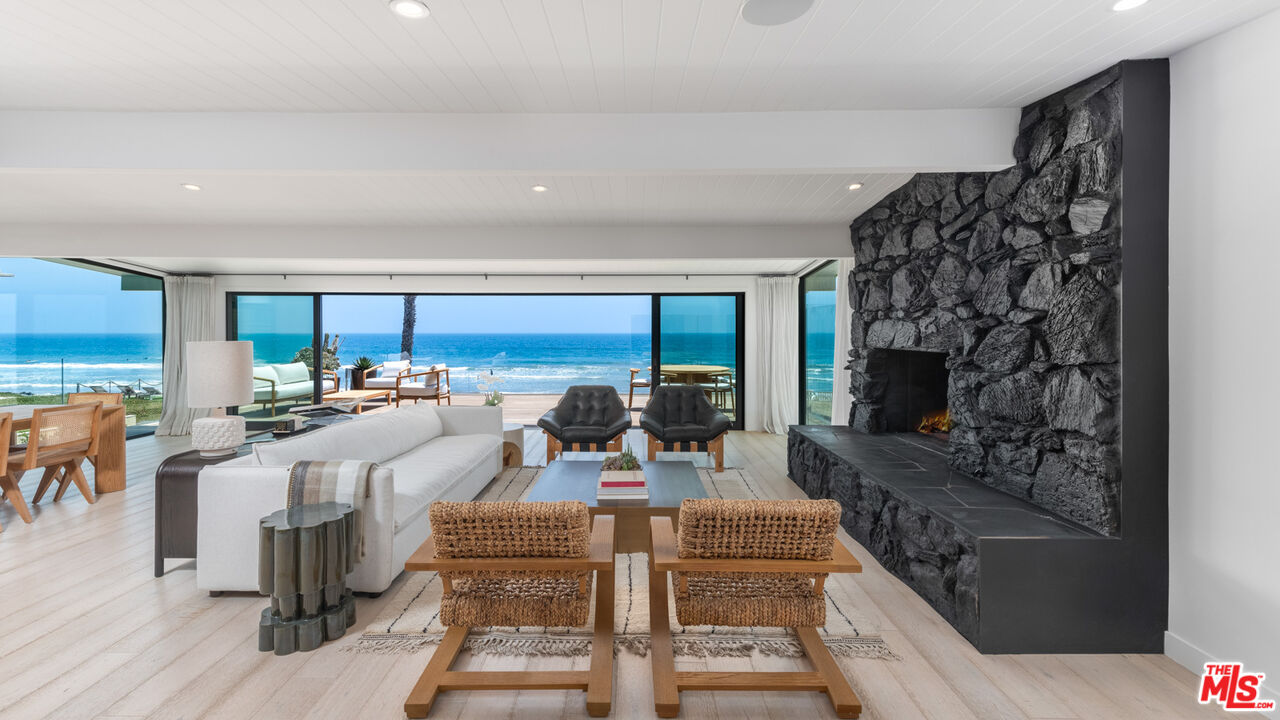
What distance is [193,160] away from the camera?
9.13 ft

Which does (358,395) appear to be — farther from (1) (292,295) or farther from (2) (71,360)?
(2) (71,360)

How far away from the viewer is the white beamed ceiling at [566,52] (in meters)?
1.95

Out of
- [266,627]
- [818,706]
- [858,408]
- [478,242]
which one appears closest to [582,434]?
[478,242]

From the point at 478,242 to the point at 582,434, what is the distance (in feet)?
6.34

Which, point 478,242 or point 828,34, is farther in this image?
point 478,242

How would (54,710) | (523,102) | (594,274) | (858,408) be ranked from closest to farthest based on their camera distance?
(54,710), (523,102), (858,408), (594,274)

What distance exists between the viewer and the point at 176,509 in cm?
308

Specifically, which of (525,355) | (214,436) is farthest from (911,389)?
(525,355)

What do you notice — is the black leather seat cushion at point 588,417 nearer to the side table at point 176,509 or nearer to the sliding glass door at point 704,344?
→ the sliding glass door at point 704,344

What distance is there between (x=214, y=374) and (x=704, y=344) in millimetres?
5891

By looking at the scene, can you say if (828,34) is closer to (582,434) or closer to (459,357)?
(582,434)

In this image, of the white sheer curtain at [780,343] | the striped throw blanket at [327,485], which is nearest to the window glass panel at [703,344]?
the white sheer curtain at [780,343]

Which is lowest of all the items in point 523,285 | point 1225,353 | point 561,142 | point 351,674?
point 351,674

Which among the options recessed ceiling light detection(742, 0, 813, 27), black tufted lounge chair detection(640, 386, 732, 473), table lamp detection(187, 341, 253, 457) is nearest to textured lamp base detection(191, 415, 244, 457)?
table lamp detection(187, 341, 253, 457)
